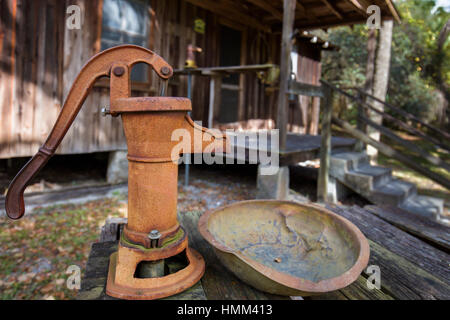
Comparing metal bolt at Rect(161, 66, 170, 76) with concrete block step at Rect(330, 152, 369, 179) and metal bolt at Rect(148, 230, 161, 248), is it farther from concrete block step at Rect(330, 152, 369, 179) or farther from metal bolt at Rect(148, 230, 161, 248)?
concrete block step at Rect(330, 152, 369, 179)

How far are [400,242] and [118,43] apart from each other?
5113 millimetres

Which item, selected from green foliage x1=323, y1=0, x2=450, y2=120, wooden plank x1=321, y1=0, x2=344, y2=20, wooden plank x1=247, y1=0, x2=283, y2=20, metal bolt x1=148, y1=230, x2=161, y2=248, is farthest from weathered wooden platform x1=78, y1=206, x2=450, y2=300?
green foliage x1=323, y1=0, x2=450, y2=120

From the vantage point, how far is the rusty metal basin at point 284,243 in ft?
3.38

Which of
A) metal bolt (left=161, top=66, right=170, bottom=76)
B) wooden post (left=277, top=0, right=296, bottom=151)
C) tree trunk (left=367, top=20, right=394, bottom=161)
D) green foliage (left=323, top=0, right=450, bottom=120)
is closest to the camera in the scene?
metal bolt (left=161, top=66, right=170, bottom=76)

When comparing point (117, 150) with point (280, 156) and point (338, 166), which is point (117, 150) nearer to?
point (280, 156)

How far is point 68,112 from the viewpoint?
1074mm

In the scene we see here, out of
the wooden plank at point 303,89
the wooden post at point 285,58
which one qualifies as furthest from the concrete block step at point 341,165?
the wooden post at point 285,58

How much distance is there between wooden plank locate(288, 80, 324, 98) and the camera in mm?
4449

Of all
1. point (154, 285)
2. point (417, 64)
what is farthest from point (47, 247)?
point (417, 64)

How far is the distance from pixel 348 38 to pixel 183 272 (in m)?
16.4

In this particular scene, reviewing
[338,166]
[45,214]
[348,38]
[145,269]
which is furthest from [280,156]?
[348,38]

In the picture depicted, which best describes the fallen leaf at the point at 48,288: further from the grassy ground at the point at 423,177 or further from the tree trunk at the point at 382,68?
the tree trunk at the point at 382,68

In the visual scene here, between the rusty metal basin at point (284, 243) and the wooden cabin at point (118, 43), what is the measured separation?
12.5 feet
